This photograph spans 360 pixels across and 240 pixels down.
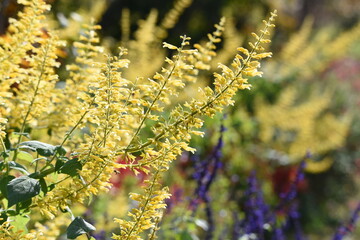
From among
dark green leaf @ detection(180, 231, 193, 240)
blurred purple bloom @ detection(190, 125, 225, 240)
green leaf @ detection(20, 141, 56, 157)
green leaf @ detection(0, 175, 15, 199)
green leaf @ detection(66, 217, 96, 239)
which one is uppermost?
blurred purple bloom @ detection(190, 125, 225, 240)

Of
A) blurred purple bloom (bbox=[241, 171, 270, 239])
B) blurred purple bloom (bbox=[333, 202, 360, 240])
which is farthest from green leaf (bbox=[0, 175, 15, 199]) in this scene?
blurred purple bloom (bbox=[333, 202, 360, 240])

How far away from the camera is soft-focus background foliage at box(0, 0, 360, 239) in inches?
161

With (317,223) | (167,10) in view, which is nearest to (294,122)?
(317,223)

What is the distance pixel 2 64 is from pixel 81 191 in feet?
1.62

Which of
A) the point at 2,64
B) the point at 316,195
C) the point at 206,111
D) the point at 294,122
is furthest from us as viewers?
the point at 316,195

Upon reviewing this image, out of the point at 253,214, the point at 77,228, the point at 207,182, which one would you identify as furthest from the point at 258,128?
the point at 77,228

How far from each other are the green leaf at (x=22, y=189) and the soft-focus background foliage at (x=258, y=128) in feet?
4.50

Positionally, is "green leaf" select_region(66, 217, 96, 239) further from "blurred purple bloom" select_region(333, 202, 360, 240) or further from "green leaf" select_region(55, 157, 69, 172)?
"blurred purple bloom" select_region(333, 202, 360, 240)

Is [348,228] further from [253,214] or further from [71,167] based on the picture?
[71,167]

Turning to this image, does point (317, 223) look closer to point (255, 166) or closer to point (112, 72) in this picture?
point (255, 166)

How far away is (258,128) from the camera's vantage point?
6.54m

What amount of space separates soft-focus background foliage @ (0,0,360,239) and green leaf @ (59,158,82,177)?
132 cm

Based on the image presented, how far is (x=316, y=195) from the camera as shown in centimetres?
773

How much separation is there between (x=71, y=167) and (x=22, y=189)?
5.5 inches
